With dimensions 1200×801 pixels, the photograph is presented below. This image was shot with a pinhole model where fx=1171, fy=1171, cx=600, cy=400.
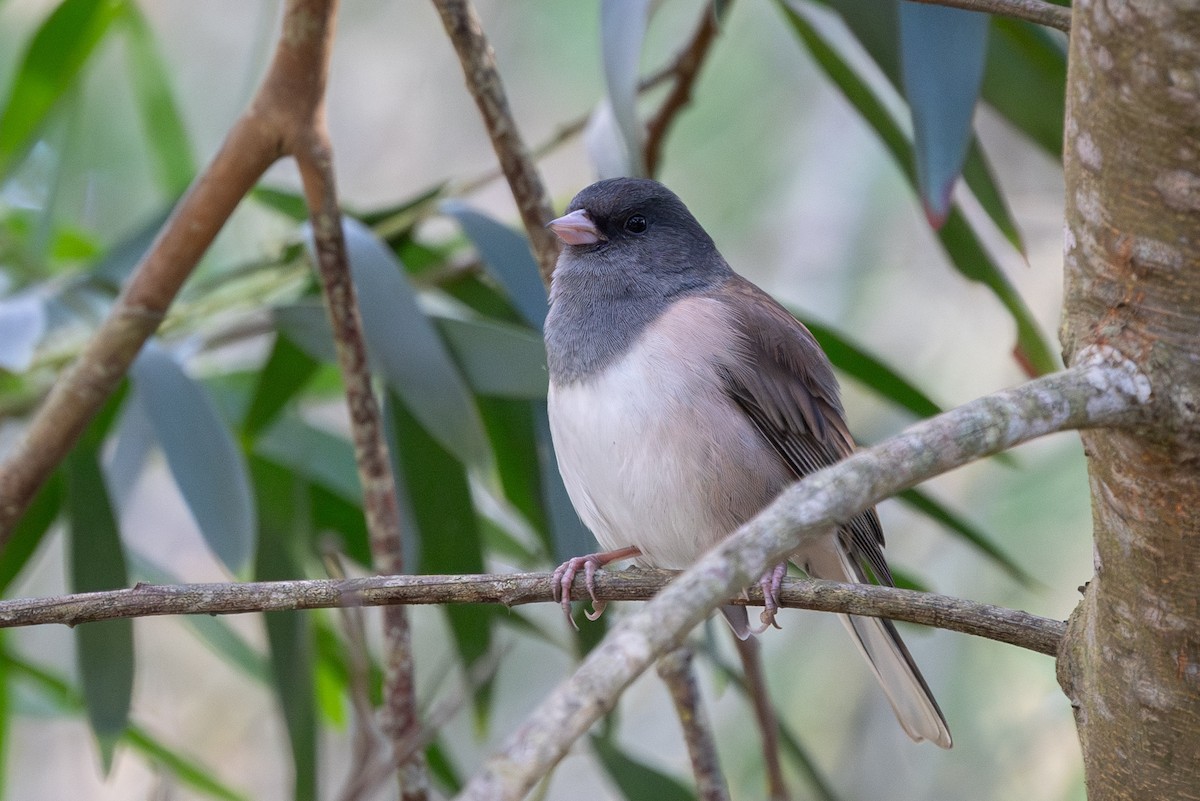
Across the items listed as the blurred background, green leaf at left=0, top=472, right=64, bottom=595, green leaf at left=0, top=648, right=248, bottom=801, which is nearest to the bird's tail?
green leaf at left=0, top=648, right=248, bottom=801

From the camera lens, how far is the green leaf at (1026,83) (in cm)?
174

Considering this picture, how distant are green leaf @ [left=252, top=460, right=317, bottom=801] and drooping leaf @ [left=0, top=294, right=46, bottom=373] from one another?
0.48 metres

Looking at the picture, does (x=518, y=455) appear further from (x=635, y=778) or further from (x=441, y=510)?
(x=635, y=778)

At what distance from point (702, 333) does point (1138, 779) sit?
788mm

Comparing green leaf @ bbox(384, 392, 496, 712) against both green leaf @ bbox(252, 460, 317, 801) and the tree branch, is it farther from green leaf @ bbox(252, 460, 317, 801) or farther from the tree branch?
the tree branch

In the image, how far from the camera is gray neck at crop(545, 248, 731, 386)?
4.98 feet

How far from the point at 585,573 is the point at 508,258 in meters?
0.64

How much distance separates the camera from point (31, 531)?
2.03 m

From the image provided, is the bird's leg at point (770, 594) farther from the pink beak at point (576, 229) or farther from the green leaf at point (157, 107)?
the green leaf at point (157, 107)

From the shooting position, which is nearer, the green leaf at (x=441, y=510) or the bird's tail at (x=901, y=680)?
the bird's tail at (x=901, y=680)

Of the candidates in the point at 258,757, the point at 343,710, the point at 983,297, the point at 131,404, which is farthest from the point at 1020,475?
the point at 258,757

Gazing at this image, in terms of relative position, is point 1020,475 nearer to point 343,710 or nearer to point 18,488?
point 343,710

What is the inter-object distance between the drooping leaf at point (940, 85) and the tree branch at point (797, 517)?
60 cm

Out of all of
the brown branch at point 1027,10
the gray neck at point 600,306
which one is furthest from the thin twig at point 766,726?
the brown branch at point 1027,10
